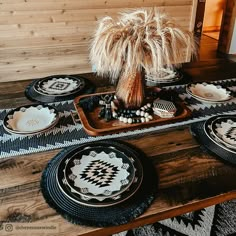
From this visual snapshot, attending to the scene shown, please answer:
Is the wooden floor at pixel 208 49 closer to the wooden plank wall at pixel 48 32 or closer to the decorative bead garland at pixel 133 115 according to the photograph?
the wooden plank wall at pixel 48 32

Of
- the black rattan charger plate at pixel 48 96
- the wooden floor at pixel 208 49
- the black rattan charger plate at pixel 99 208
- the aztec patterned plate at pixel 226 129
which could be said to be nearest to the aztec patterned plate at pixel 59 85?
the black rattan charger plate at pixel 48 96

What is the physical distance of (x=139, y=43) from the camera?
2.98ft

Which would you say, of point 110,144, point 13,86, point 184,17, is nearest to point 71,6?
point 184,17

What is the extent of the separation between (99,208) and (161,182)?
22 cm

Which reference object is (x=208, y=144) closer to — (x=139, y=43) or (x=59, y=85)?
(x=139, y=43)

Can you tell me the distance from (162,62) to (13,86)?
871 mm

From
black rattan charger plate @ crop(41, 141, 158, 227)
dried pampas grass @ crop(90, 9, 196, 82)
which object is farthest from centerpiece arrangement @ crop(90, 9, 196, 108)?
black rattan charger plate @ crop(41, 141, 158, 227)

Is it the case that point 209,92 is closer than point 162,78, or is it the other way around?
point 209,92

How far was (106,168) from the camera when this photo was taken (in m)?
0.85

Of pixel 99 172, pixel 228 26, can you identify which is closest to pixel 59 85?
pixel 99 172

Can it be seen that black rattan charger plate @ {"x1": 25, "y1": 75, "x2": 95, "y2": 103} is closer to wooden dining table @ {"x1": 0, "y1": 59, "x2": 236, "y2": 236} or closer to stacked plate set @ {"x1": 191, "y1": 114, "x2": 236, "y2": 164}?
wooden dining table @ {"x1": 0, "y1": 59, "x2": 236, "y2": 236}

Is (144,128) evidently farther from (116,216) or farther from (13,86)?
(13,86)

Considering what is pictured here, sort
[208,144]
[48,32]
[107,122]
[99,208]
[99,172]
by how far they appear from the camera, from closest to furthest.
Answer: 1. [99,208]
2. [99,172]
3. [208,144]
4. [107,122]
5. [48,32]

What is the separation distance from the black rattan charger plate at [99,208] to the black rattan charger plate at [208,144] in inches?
9.9
